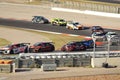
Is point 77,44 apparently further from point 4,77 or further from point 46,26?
point 46,26

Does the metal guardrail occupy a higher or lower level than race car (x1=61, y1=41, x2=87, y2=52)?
higher

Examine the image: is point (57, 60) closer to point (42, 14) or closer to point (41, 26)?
point (41, 26)

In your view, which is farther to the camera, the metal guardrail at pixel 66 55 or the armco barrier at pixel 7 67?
the metal guardrail at pixel 66 55

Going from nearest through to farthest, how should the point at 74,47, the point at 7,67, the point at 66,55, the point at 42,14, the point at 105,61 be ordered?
1. the point at 7,67
2. the point at 105,61
3. the point at 66,55
4. the point at 74,47
5. the point at 42,14

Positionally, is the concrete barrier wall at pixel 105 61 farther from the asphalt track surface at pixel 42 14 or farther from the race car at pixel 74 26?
the race car at pixel 74 26

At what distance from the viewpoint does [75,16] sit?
86938mm

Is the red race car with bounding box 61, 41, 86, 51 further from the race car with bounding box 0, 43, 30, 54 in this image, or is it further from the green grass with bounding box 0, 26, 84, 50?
the race car with bounding box 0, 43, 30, 54

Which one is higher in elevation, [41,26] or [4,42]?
[4,42]

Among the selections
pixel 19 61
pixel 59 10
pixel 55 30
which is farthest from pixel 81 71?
pixel 59 10

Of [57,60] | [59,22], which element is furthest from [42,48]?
[59,22]

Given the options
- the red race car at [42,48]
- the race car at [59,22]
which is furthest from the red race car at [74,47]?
the race car at [59,22]

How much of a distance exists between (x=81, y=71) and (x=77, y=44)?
383 inches

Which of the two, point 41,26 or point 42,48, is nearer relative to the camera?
point 42,48

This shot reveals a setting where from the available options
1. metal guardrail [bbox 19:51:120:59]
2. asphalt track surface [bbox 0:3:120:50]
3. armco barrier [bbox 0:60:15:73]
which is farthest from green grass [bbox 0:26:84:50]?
armco barrier [bbox 0:60:15:73]
